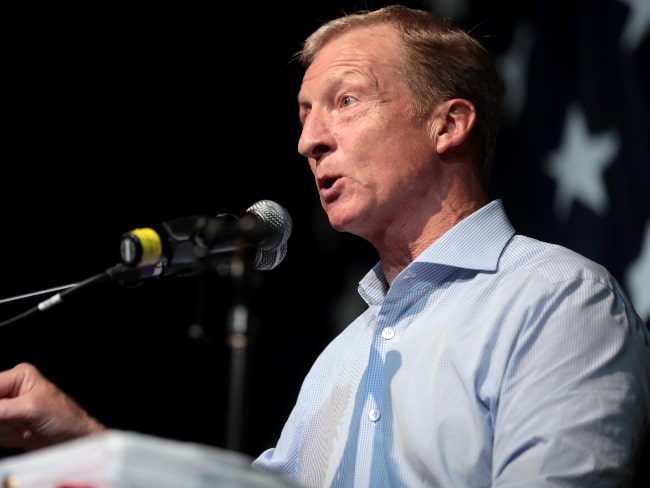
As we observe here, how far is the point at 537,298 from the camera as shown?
6.41 ft

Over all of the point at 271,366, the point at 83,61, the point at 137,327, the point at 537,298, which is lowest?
the point at 271,366

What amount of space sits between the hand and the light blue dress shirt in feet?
2.03

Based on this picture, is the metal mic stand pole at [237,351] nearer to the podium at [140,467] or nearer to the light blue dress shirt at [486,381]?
the podium at [140,467]

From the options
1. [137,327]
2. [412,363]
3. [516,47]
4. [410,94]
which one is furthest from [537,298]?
[137,327]

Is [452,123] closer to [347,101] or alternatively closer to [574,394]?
[347,101]

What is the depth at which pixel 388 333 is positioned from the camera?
2.21 meters

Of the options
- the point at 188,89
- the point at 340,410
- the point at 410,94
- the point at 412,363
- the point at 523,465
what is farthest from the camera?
the point at 188,89

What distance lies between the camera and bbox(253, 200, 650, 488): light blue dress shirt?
174 cm

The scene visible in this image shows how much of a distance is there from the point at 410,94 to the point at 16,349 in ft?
5.86

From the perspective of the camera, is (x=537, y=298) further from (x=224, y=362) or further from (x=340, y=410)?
(x=224, y=362)

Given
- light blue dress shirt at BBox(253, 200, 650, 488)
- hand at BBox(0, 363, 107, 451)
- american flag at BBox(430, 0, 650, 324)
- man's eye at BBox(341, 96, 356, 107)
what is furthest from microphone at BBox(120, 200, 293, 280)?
american flag at BBox(430, 0, 650, 324)

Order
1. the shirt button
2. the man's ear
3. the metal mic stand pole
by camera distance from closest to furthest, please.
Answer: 1. the metal mic stand pole
2. the shirt button
3. the man's ear

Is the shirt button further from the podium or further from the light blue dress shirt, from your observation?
the podium

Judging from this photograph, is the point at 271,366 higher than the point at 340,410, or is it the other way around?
the point at 340,410
